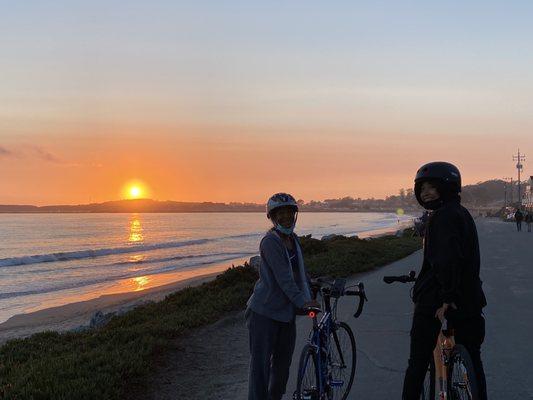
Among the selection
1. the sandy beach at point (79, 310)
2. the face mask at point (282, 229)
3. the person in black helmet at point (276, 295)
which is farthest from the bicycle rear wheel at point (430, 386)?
the sandy beach at point (79, 310)

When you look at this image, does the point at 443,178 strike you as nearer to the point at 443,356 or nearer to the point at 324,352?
the point at 443,356

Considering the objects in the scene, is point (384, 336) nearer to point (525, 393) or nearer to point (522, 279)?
point (525, 393)

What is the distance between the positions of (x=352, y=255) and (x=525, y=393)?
14477 millimetres

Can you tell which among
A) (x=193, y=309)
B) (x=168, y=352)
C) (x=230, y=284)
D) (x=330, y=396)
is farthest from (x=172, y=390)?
(x=230, y=284)

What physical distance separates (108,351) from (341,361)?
11.5 feet

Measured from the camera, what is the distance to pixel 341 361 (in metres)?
4.96

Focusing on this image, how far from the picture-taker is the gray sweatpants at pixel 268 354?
4.06 metres

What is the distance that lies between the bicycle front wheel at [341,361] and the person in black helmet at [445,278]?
3.15 ft

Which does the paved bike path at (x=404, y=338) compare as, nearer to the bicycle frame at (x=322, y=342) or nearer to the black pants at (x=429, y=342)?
the bicycle frame at (x=322, y=342)

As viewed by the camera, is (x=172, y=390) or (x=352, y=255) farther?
(x=352, y=255)

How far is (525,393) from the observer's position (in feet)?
17.6

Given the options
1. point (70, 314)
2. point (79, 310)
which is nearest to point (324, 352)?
point (70, 314)

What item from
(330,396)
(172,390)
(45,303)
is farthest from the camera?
(45,303)

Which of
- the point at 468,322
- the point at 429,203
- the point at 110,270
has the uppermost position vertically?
the point at 429,203
